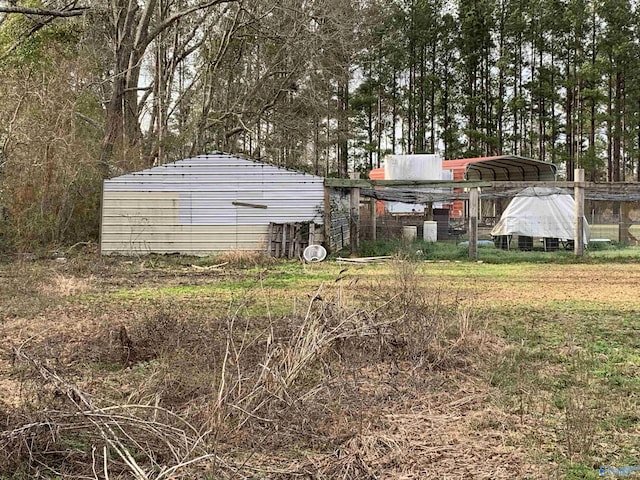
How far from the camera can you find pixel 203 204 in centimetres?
1945

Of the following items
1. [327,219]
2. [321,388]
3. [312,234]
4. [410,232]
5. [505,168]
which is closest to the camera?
[321,388]

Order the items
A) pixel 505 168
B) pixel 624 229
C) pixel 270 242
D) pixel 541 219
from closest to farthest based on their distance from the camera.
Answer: pixel 270 242 < pixel 541 219 < pixel 624 229 < pixel 505 168

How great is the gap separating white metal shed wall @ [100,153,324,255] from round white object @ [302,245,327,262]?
128 centimetres

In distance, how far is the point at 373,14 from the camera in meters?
27.3

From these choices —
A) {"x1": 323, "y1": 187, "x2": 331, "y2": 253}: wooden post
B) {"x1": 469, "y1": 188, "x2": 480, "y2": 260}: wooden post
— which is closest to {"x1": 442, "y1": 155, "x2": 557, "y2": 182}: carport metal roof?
{"x1": 469, "y1": 188, "x2": 480, "y2": 260}: wooden post

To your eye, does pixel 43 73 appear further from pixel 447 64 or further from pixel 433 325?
pixel 447 64

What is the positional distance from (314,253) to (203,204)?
12.5 ft

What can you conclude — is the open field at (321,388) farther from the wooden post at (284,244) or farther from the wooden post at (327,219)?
the wooden post at (327,219)

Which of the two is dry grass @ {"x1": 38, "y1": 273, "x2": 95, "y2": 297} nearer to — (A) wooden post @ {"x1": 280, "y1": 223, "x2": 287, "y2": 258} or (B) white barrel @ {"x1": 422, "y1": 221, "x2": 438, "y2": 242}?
(A) wooden post @ {"x1": 280, "y1": 223, "x2": 287, "y2": 258}

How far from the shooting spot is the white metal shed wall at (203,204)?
63.2 feet

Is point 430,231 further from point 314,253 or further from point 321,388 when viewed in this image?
point 321,388

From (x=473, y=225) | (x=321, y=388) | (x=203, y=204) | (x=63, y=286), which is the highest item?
(x=203, y=204)

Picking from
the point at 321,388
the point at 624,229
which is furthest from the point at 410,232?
the point at 321,388

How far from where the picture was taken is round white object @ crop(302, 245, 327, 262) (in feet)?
59.1
